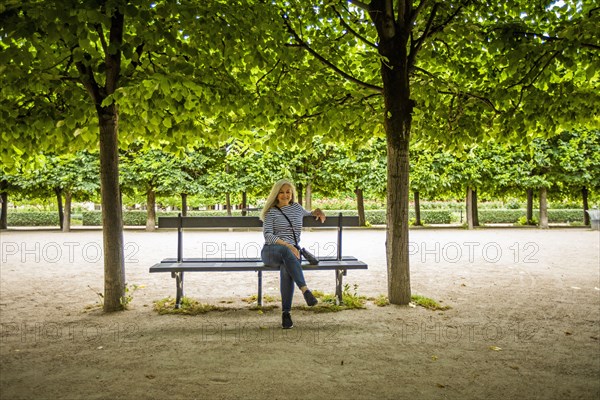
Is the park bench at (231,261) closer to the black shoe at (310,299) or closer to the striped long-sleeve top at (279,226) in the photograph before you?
the striped long-sleeve top at (279,226)

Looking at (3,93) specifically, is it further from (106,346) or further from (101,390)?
(101,390)

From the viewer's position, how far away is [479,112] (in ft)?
27.2

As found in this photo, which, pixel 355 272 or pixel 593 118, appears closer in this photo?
pixel 593 118

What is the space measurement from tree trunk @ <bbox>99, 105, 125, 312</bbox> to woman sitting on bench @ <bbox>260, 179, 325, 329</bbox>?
2126 millimetres

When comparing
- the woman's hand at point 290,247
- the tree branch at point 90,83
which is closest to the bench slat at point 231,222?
the woman's hand at point 290,247

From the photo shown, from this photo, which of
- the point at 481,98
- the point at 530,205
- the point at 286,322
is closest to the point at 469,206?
the point at 530,205

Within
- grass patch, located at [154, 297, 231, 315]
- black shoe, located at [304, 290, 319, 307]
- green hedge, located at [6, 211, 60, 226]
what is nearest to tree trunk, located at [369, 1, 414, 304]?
black shoe, located at [304, 290, 319, 307]

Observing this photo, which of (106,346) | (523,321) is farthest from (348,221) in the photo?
(106,346)

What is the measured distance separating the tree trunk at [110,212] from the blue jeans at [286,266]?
2.22 metres

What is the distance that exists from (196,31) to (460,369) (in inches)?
192

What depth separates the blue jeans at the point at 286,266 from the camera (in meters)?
5.67

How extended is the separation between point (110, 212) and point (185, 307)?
1709 mm

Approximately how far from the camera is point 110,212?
639cm

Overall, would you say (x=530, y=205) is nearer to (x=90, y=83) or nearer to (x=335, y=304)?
Result: (x=335, y=304)
